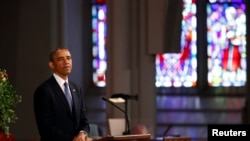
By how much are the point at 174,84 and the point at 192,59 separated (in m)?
0.57

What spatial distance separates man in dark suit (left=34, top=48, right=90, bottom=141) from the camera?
16.5 ft

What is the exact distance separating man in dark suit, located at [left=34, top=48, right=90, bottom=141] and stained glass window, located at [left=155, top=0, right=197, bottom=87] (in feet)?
27.4

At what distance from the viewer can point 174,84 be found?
13461 millimetres

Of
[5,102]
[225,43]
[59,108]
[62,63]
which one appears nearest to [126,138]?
[59,108]

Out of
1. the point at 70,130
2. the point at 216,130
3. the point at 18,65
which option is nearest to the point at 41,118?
the point at 70,130

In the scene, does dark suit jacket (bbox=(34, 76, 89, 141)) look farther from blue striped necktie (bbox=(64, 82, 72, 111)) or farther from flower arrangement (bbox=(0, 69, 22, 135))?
flower arrangement (bbox=(0, 69, 22, 135))

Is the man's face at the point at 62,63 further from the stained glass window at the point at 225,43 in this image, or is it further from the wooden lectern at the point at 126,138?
the stained glass window at the point at 225,43

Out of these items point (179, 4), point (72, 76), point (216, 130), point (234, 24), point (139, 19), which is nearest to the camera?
point (216, 130)

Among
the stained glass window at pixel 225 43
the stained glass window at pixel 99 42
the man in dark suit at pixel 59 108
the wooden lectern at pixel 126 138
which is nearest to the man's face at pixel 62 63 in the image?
the man in dark suit at pixel 59 108

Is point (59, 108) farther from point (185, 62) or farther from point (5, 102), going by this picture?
point (185, 62)

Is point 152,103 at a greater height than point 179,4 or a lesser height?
lesser

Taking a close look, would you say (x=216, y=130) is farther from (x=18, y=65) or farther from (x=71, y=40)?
(x=71, y=40)

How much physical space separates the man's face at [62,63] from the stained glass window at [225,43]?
336 inches

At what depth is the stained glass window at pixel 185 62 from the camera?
1349 centimetres
